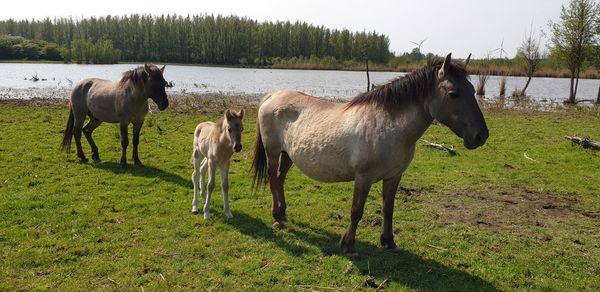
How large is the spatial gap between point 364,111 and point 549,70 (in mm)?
58770

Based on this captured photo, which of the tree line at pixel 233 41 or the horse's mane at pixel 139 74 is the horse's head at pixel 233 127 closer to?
the horse's mane at pixel 139 74

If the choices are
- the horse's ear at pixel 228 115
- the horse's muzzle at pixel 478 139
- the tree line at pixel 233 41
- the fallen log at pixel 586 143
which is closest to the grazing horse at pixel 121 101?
the horse's ear at pixel 228 115

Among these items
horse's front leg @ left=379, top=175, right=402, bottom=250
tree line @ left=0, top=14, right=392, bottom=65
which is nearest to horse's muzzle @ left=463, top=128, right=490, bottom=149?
horse's front leg @ left=379, top=175, right=402, bottom=250

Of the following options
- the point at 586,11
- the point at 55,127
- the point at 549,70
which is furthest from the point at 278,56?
the point at 55,127

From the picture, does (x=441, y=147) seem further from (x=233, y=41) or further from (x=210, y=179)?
(x=233, y=41)

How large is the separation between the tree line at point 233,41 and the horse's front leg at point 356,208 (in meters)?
76.6

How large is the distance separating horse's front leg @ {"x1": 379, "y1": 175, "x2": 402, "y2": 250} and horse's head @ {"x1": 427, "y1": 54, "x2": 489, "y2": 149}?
1.10 metres

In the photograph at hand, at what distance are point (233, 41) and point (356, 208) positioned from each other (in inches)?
3233

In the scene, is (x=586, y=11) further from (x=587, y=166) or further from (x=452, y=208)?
(x=452, y=208)

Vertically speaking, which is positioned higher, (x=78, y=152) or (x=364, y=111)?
(x=364, y=111)

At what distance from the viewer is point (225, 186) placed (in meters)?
6.44

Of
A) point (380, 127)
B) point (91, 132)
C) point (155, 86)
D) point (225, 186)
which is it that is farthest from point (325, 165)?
Answer: point (91, 132)

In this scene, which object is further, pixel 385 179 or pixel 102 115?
pixel 102 115

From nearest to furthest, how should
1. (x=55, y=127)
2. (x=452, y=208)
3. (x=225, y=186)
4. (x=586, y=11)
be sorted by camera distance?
1. (x=225, y=186)
2. (x=452, y=208)
3. (x=55, y=127)
4. (x=586, y=11)
